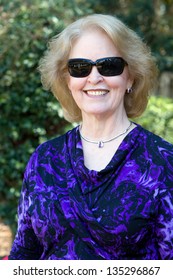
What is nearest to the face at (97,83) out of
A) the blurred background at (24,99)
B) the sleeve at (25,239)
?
the sleeve at (25,239)

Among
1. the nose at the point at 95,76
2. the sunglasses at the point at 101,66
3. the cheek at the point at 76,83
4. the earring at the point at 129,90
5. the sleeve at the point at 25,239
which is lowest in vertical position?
the sleeve at the point at 25,239

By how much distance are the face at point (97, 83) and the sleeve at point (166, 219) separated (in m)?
0.45

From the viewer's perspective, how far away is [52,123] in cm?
501

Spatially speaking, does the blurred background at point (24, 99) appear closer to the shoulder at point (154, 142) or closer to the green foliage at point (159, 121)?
the green foliage at point (159, 121)

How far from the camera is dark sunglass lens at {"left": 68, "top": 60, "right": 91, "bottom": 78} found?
2375mm

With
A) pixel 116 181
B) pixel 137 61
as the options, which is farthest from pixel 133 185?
pixel 137 61

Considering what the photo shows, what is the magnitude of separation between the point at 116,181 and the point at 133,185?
0.27 feet

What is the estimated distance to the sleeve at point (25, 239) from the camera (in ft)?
8.06

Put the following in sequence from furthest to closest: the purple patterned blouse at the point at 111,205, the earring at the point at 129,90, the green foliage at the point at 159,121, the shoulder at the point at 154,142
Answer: the green foliage at the point at 159,121, the earring at the point at 129,90, the shoulder at the point at 154,142, the purple patterned blouse at the point at 111,205

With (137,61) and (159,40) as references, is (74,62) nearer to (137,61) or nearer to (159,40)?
(137,61)

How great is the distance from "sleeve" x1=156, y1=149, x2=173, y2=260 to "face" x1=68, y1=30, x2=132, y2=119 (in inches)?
17.6

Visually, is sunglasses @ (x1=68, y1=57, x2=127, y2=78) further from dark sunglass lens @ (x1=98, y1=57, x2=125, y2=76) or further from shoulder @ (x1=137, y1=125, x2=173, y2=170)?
shoulder @ (x1=137, y1=125, x2=173, y2=170)

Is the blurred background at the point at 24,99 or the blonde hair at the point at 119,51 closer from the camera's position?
the blonde hair at the point at 119,51

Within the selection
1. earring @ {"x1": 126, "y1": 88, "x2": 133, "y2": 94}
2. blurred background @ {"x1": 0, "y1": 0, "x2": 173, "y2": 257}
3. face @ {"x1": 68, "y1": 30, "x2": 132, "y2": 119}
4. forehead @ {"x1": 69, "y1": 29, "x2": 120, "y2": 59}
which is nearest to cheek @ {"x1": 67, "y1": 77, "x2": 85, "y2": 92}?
face @ {"x1": 68, "y1": 30, "x2": 132, "y2": 119}
